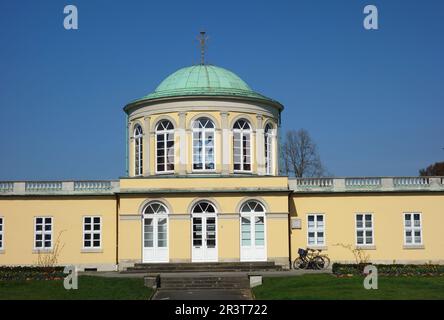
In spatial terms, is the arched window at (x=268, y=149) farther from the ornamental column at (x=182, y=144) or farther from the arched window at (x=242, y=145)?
the ornamental column at (x=182, y=144)

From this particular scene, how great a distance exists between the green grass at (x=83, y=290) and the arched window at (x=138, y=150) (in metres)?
12.2

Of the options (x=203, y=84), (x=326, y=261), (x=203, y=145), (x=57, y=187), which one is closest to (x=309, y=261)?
(x=326, y=261)

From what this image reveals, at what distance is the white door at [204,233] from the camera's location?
1486 inches

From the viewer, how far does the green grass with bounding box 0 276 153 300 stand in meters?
25.8

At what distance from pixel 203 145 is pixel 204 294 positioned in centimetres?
1400

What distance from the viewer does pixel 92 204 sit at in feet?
132

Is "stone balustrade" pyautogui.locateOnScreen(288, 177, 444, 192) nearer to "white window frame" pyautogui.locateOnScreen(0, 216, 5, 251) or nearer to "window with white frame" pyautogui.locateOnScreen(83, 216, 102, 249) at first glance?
"window with white frame" pyautogui.locateOnScreen(83, 216, 102, 249)

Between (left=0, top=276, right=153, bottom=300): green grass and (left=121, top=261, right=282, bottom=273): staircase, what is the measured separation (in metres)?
4.76

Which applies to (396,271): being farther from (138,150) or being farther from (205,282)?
(138,150)

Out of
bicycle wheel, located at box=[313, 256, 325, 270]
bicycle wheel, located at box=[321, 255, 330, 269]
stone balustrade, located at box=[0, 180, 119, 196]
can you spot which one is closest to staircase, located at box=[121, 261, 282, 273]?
bicycle wheel, located at box=[313, 256, 325, 270]

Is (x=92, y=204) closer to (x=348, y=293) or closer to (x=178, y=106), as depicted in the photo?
(x=178, y=106)

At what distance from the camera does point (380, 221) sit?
39.9 meters
